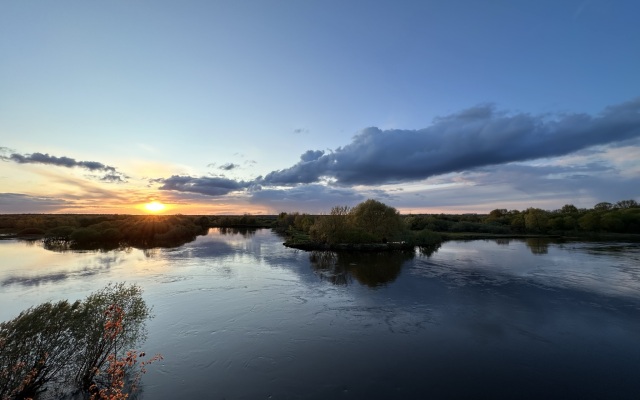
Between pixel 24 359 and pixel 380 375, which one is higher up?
pixel 24 359

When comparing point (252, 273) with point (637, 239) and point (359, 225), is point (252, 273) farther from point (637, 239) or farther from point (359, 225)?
point (637, 239)

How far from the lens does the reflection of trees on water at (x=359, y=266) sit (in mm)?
36344

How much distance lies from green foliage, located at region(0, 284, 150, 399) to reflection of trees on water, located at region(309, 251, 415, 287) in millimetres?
23193

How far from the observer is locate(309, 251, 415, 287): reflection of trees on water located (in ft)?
119

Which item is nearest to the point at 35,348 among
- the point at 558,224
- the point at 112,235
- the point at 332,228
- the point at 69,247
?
the point at 332,228

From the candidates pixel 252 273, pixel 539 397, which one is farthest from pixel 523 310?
pixel 252 273

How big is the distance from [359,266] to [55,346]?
1405 inches

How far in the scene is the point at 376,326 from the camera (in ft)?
69.8

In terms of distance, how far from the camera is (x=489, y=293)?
1164 inches

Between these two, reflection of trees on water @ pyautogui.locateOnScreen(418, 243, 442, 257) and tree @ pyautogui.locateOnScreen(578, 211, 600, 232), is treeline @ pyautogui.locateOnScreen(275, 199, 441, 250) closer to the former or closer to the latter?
reflection of trees on water @ pyautogui.locateOnScreen(418, 243, 442, 257)

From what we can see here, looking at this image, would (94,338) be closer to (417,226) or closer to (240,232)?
(417,226)

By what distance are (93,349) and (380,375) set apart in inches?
504

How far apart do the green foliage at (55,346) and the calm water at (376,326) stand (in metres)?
2.63

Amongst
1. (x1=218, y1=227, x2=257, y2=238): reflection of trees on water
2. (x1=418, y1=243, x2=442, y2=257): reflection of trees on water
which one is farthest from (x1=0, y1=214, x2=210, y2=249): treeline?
(x1=418, y1=243, x2=442, y2=257): reflection of trees on water
